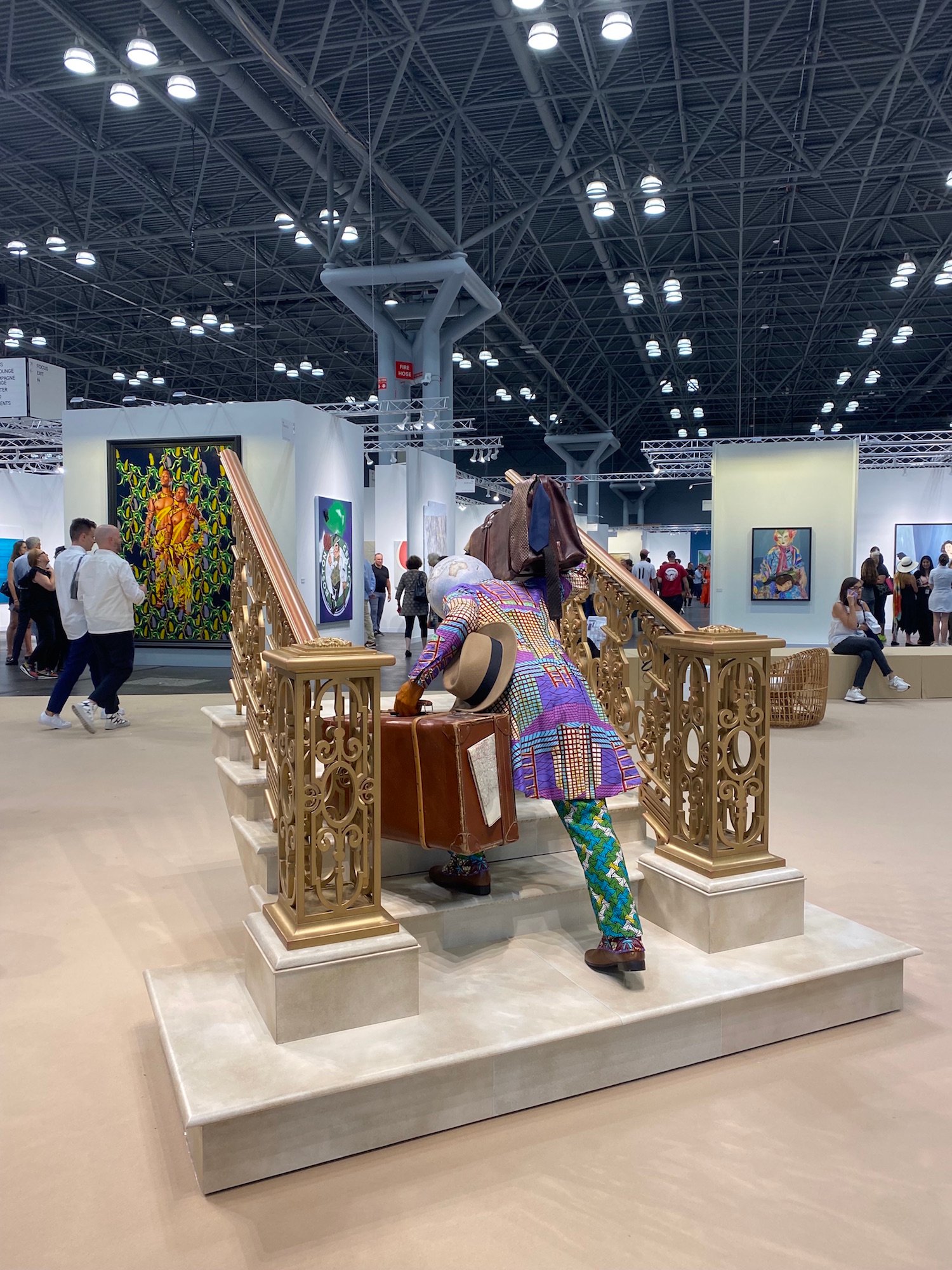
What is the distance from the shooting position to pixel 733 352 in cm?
2553

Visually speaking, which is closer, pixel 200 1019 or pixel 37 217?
pixel 200 1019

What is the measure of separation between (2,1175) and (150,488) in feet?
35.8

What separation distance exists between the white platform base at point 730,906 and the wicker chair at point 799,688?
5083 mm

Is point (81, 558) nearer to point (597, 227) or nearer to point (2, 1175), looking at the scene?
point (2, 1175)

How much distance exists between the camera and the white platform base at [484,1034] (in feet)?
6.97

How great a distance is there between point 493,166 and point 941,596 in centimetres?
935

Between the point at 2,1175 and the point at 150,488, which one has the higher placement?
the point at 150,488

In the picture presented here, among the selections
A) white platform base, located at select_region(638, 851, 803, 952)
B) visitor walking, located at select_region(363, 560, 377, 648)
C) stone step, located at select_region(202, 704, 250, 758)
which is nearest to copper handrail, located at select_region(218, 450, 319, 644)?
stone step, located at select_region(202, 704, 250, 758)

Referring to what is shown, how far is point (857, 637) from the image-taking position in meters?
9.43

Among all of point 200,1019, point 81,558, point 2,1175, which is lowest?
point 2,1175

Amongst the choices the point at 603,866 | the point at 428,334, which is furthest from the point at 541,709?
the point at 428,334

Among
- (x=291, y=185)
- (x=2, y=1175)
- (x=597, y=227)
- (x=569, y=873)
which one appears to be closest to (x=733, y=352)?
(x=597, y=227)

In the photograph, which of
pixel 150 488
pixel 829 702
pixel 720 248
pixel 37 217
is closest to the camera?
pixel 829 702

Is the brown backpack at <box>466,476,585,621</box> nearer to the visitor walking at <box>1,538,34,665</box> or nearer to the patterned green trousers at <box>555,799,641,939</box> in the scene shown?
the patterned green trousers at <box>555,799,641,939</box>
